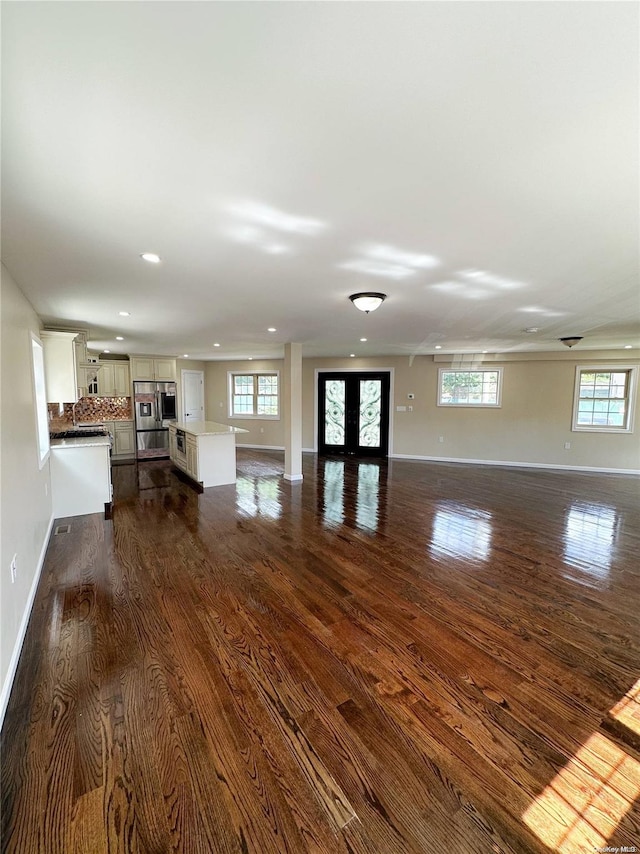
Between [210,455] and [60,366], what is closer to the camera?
[60,366]

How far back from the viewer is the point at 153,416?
26.1ft

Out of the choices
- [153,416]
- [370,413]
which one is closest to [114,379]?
[153,416]

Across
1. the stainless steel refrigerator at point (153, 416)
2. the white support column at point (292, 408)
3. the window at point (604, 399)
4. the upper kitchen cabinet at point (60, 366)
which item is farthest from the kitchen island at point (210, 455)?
the window at point (604, 399)

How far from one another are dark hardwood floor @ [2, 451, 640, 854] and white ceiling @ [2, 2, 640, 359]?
243cm

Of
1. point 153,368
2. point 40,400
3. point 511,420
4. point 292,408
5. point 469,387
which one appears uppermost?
point 153,368

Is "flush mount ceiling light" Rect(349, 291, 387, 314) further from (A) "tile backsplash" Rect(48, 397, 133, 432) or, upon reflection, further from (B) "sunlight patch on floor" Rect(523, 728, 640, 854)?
(A) "tile backsplash" Rect(48, 397, 133, 432)

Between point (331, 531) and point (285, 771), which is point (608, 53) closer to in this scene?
point (285, 771)

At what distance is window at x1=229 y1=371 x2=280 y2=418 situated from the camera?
9.34m

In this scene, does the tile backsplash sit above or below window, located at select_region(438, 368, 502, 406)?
below

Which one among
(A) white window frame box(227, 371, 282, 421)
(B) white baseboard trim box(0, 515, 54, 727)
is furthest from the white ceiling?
(A) white window frame box(227, 371, 282, 421)

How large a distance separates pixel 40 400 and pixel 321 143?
13.0 ft

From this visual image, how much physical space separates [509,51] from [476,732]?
2502 millimetres

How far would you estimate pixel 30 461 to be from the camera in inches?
115

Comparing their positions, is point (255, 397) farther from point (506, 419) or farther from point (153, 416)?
point (506, 419)
